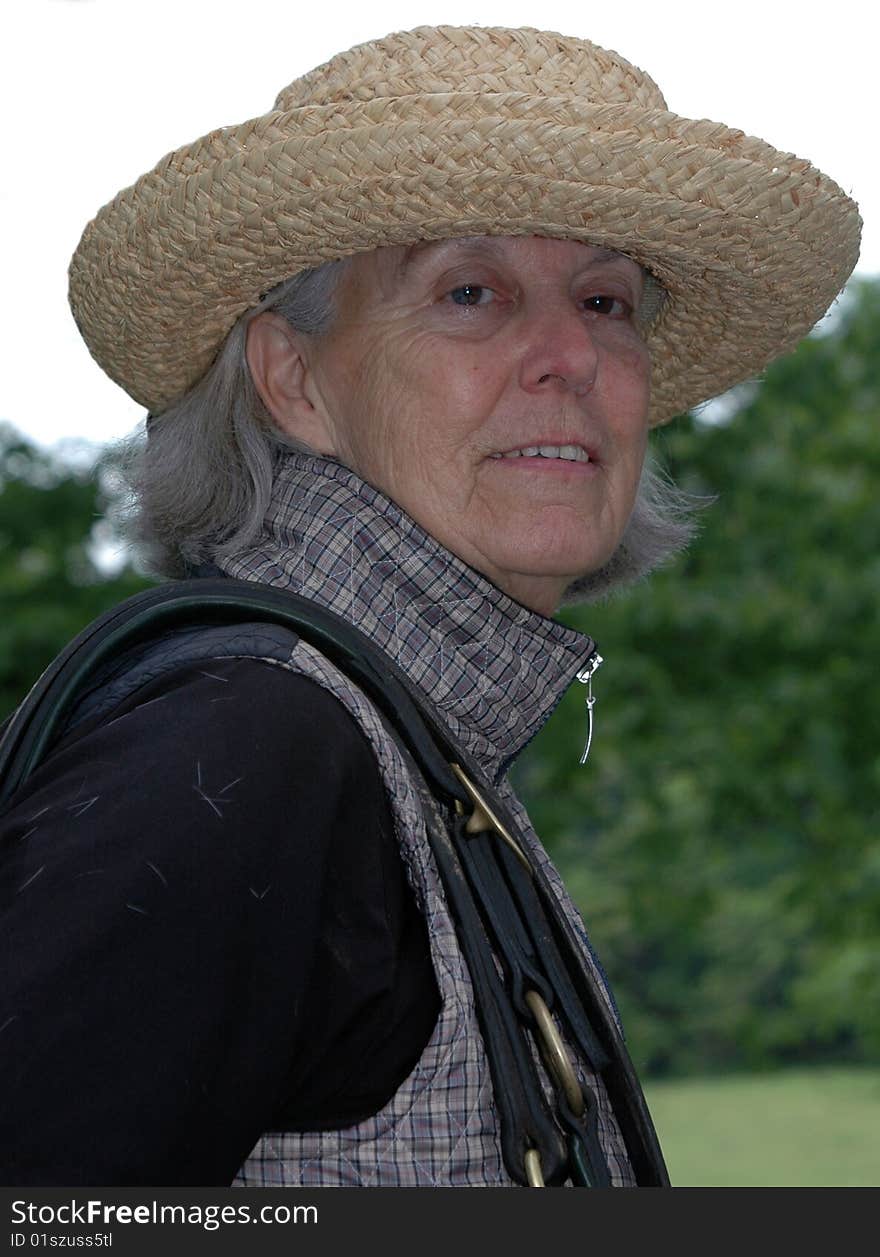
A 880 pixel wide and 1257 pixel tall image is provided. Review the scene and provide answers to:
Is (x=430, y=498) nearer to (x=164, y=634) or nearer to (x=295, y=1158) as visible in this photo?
(x=164, y=634)

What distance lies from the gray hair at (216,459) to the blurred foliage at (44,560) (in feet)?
27.6

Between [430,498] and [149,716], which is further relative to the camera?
[430,498]

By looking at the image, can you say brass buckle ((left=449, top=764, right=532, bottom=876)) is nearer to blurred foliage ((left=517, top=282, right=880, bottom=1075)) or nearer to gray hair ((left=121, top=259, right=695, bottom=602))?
gray hair ((left=121, top=259, right=695, bottom=602))

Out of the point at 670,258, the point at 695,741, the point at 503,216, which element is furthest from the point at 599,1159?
the point at 695,741

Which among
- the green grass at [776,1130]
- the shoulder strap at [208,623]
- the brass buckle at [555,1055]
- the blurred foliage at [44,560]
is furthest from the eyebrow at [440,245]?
the green grass at [776,1130]

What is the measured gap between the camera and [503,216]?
1997mm

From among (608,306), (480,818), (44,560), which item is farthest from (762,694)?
(480,818)

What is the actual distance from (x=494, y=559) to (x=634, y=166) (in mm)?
521

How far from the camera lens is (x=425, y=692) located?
1830 millimetres

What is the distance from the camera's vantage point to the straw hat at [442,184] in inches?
76.5

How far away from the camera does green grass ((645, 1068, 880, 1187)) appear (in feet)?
46.9

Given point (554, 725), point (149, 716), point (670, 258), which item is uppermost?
point (554, 725)

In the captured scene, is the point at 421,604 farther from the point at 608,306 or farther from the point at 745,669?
the point at 745,669

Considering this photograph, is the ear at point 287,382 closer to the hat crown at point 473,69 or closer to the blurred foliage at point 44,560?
the hat crown at point 473,69
